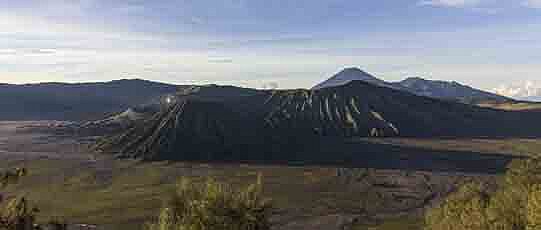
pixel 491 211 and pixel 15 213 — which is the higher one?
pixel 15 213

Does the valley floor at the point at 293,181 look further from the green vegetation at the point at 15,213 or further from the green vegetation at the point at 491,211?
the green vegetation at the point at 15,213

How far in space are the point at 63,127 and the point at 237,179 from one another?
126834 mm

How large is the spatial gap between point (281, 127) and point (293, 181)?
207 feet

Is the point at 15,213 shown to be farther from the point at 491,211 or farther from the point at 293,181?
the point at 293,181

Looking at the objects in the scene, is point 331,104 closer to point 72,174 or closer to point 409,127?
point 409,127

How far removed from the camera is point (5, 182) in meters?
16.5

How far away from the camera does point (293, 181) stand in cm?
8825

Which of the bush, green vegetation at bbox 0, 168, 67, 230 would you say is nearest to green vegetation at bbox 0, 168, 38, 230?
green vegetation at bbox 0, 168, 67, 230

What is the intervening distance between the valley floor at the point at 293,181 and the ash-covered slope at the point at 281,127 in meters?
10.7

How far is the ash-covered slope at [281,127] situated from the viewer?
4761 inches

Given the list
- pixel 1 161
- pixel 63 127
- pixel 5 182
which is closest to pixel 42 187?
pixel 1 161

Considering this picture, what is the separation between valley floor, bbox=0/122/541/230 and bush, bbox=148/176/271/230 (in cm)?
3308

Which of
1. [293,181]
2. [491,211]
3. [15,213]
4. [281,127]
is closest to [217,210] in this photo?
[15,213]

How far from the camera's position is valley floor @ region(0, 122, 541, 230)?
211 feet
